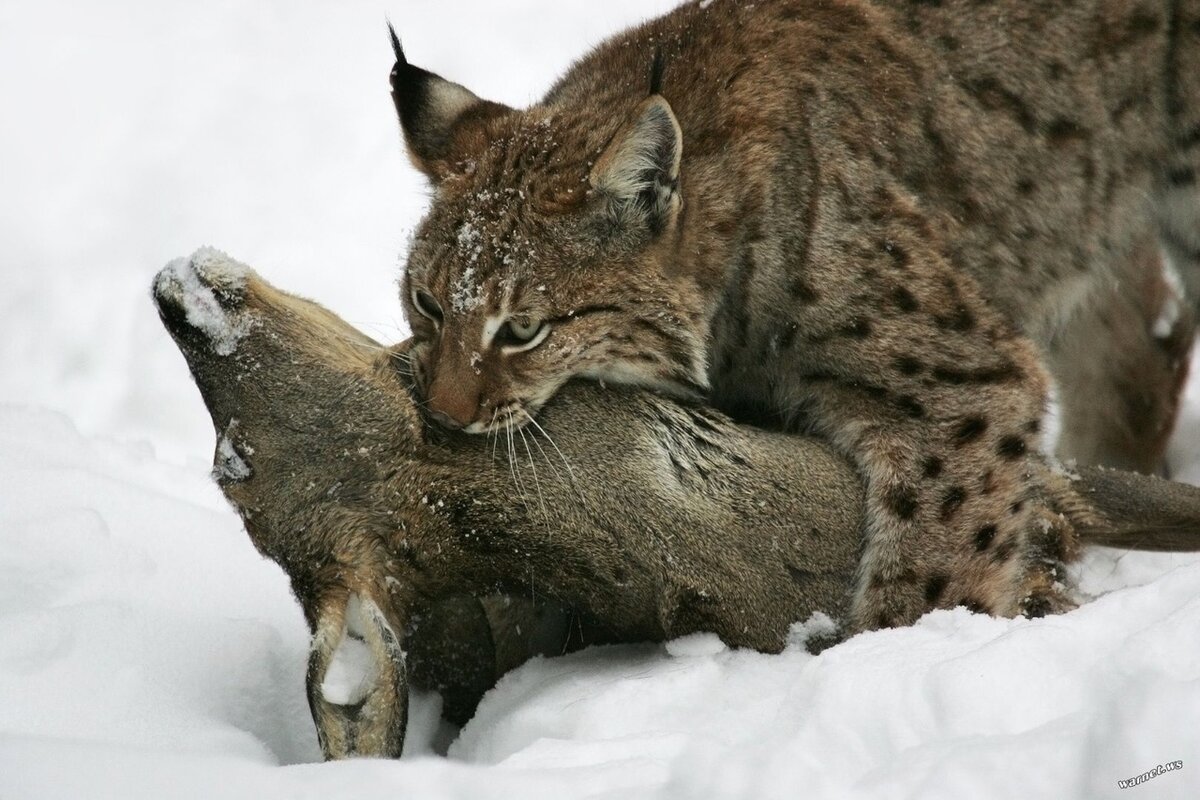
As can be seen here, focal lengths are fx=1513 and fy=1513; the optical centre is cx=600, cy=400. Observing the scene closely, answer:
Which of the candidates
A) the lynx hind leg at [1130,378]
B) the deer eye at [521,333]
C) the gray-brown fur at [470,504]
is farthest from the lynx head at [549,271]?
the lynx hind leg at [1130,378]

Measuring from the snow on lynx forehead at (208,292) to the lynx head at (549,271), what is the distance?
1.69ft

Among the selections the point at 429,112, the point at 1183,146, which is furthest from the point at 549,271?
the point at 1183,146

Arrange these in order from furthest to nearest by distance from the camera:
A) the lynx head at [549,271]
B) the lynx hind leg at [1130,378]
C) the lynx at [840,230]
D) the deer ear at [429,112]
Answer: the lynx hind leg at [1130,378]
the deer ear at [429,112]
the lynx at [840,230]
the lynx head at [549,271]

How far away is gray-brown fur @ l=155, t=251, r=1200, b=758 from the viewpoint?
13.1ft

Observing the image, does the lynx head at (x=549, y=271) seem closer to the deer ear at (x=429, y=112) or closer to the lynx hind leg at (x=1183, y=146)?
the deer ear at (x=429, y=112)

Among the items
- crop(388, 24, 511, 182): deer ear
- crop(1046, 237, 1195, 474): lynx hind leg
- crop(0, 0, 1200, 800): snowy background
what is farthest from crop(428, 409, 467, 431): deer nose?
Result: crop(1046, 237, 1195, 474): lynx hind leg

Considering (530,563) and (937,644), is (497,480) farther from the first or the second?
(937,644)

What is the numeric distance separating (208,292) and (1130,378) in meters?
3.99

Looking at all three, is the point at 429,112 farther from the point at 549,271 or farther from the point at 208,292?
the point at 208,292

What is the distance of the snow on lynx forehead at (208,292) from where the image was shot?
4004mm

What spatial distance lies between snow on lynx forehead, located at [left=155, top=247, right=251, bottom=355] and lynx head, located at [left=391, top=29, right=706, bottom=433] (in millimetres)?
514

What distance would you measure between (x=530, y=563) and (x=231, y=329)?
1.01 m

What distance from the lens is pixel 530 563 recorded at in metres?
4.04

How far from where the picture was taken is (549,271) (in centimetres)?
420
